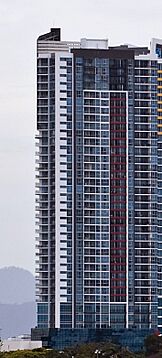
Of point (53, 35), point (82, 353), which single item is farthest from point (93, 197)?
point (82, 353)

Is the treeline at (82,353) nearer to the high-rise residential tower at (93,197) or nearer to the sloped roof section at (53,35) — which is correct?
the high-rise residential tower at (93,197)

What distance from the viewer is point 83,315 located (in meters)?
101

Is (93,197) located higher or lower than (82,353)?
higher

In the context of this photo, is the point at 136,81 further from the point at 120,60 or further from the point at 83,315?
the point at 83,315

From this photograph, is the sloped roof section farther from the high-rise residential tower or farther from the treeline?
the treeline

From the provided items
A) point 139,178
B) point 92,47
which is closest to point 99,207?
point 139,178

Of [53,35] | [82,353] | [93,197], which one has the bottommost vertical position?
[82,353]

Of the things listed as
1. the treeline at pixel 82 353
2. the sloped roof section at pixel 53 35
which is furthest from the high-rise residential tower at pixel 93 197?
the treeline at pixel 82 353

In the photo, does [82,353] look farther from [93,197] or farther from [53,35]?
[53,35]

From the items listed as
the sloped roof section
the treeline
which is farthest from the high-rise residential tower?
the treeline

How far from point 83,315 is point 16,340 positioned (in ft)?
16.2

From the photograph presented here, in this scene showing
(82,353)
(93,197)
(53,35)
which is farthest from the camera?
(53,35)

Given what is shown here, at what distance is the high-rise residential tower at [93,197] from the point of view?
10044 cm

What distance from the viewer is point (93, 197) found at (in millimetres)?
100938
